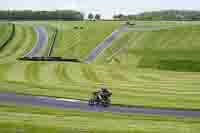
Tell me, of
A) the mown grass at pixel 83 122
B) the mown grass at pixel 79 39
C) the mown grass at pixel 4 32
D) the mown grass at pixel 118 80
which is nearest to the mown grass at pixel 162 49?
the mown grass at pixel 118 80

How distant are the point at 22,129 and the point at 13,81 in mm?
29857

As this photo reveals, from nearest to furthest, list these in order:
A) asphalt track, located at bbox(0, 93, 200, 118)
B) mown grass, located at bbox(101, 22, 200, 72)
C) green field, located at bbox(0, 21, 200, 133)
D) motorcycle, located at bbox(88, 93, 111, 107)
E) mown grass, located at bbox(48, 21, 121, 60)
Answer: green field, located at bbox(0, 21, 200, 133)
asphalt track, located at bbox(0, 93, 200, 118)
motorcycle, located at bbox(88, 93, 111, 107)
mown grass, located at bbox(101, 22, 200, 72)
mown grass, located at bbox(48, 21, 121, 60)

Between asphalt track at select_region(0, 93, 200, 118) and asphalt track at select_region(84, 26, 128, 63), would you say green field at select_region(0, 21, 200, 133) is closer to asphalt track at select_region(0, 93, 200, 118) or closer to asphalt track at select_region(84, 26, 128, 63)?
asphalt track at select_region(84, 26, 128, 63)

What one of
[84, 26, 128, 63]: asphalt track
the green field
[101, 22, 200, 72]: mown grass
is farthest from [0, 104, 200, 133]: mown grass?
[84, 26, 128, 63]: asphalt track

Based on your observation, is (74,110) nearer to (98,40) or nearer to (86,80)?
(86,80)

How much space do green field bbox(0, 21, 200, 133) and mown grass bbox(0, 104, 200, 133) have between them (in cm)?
8

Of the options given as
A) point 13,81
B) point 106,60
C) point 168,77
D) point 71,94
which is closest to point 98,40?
point 106,60

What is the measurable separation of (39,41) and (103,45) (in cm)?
1949

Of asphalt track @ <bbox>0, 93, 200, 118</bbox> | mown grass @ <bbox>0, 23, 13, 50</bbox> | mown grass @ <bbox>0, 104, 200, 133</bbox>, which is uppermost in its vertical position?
mown grass @ <bbox>0, 23, 13, 50</bbox>

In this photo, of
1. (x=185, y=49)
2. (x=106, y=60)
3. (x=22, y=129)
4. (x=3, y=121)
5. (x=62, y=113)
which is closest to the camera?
(x=22, y=129)

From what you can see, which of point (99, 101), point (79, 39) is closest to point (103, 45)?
point (79, 39)

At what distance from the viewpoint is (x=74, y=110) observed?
138 ft

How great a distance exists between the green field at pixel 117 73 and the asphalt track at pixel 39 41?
1754 mm

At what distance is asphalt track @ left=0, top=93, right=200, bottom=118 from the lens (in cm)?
4269
